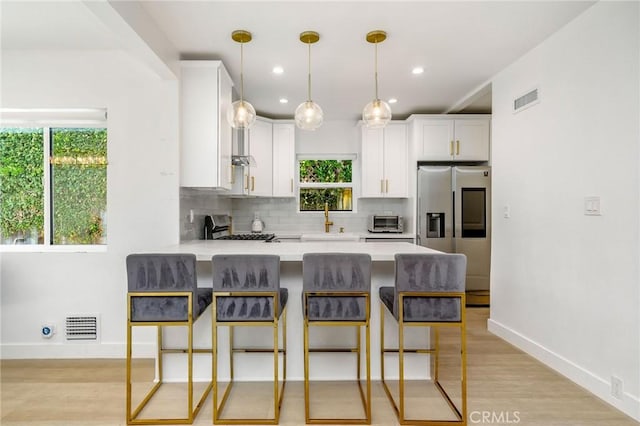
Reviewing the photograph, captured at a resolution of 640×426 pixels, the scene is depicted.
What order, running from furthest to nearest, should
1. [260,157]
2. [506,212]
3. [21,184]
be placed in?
1. [260,157]
2. [506,212]
3. [21,184]

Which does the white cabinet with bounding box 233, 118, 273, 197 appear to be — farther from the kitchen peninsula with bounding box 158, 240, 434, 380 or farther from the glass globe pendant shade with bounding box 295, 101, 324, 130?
the kitchen peninsula with bounding box 158, 240, 434, 380

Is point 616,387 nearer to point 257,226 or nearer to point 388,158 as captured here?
point 388,158

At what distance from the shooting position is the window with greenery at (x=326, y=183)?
17.2 feet

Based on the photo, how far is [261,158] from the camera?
4727mm

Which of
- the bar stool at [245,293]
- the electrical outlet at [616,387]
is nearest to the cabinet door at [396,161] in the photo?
the electrical outlet at [616,387]

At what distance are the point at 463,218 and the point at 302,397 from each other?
3.09 metres

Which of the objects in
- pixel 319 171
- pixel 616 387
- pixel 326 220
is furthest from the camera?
pixel 319 171

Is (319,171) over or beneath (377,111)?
beneath

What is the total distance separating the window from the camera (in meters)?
3.06

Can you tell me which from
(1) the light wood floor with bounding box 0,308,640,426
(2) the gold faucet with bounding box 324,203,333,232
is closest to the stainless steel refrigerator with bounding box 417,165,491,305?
(2) the gold faucet with bounding box 324,203,333,232

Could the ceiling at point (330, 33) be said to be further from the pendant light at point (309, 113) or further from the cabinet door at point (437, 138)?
the cabinet door at point (437, 138)

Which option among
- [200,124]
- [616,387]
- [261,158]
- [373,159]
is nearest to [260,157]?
[261,158]

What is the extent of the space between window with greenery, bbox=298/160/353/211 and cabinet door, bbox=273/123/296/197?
0.43m

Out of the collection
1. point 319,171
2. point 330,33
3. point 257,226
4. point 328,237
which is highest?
point 330,33
